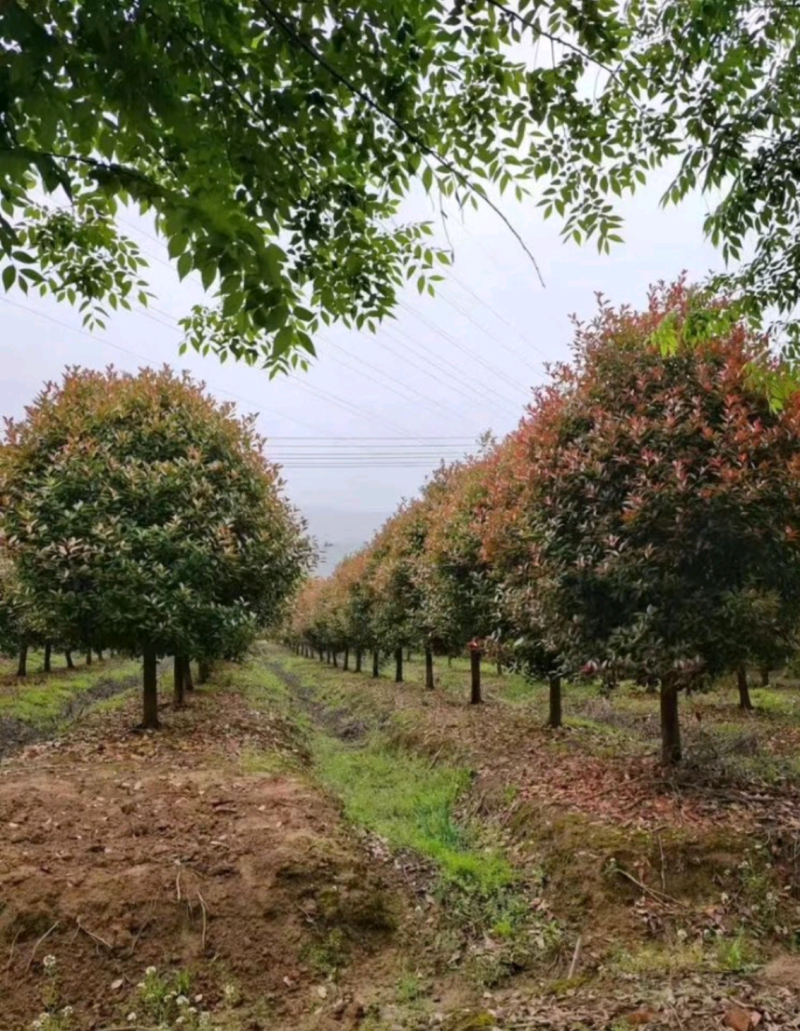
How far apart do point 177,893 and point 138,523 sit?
5.43 meters

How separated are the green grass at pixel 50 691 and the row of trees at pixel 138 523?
693 centimetres

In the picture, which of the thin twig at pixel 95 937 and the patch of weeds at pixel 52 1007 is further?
the thin twig at pixel 95 937

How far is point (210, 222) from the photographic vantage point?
2.16 metres

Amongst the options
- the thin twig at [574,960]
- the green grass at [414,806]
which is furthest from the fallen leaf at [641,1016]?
the green grass at [414,806]

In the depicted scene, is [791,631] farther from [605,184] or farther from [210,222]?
[210,222]

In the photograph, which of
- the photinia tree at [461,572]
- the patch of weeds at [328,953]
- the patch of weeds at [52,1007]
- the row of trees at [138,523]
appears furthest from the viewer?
the photinia tree at [461,572]

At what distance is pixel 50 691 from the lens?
1966cm

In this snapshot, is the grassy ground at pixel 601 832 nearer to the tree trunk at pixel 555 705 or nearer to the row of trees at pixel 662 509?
the tree trunk at pixel 555 705

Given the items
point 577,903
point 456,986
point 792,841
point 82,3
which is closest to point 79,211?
point 82,3

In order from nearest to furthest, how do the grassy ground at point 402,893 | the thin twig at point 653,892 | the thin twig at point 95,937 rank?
the grassy ground at point 402,893 < the thin twig at point 95,937 < the thin twig at point 653,892

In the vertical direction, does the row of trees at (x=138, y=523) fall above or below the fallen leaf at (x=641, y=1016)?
above

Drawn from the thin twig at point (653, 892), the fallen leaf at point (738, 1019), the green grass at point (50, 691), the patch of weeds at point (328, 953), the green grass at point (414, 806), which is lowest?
the green grass at point (50, 691)

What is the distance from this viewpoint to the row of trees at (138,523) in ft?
29.3

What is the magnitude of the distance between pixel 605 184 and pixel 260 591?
7.99 meters
